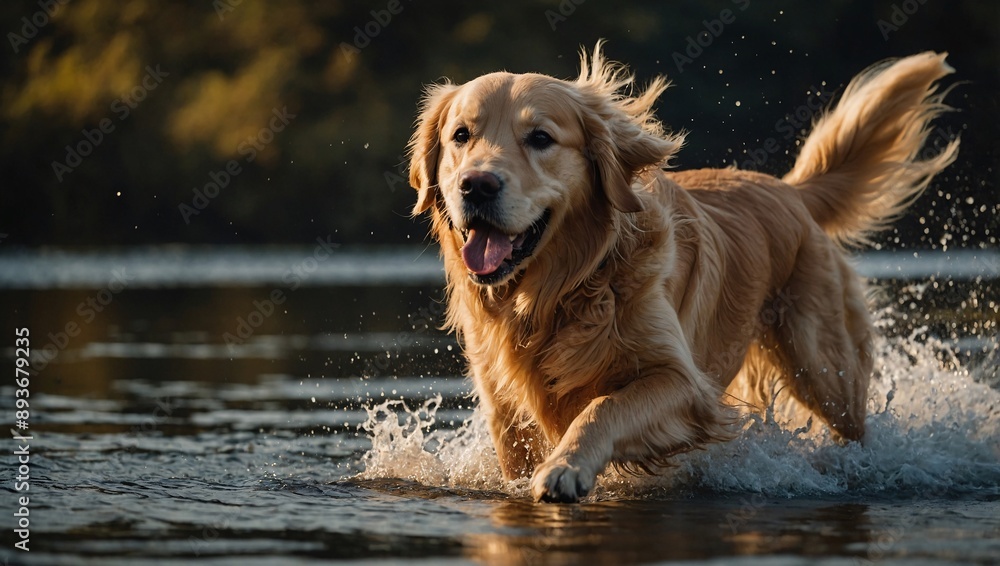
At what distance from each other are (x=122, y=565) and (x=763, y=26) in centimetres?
3846

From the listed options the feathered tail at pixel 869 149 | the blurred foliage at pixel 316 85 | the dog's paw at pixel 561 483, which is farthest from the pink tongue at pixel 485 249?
the blurred foliage at pixel 316 85

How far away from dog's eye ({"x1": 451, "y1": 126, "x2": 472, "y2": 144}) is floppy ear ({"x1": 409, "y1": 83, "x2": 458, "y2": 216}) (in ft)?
0.93

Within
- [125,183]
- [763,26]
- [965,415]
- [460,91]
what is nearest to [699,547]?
[460,91]

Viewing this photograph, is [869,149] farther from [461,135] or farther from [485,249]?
[485,249]

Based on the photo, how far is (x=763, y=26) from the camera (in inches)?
1571

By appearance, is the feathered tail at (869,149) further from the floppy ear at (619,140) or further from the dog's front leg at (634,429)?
the dog's front leg at (634,429)

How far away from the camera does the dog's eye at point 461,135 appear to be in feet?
17.4

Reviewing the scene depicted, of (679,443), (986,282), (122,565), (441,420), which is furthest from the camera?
(986,282)

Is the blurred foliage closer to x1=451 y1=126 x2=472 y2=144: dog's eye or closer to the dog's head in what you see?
the dog's head

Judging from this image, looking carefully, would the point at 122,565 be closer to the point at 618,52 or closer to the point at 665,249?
the point at 665,249

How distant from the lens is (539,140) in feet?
17.1

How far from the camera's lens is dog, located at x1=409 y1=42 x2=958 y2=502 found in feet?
16.5

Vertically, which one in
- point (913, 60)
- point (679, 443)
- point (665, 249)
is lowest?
point (679, 443)

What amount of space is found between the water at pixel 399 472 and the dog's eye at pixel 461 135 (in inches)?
59.9
